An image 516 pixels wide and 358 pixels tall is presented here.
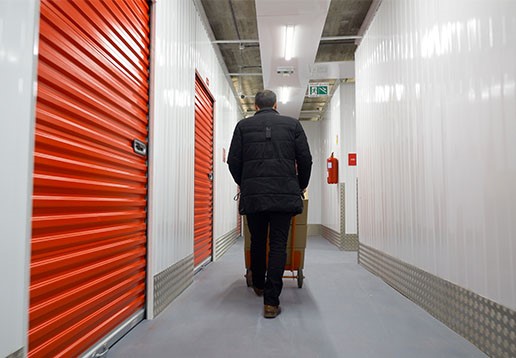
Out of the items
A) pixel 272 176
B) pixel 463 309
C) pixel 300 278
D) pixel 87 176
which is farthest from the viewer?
pixel 300 278

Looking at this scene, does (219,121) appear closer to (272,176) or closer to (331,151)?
(272,176)

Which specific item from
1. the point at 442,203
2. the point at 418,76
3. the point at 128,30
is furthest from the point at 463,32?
the point at 128,30

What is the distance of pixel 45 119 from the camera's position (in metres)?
1.54

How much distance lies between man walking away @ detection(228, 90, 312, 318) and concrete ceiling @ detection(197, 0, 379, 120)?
1.94 metres

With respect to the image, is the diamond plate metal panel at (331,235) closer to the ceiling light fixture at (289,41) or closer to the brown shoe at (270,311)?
the ceiling light fixture at (289,41)

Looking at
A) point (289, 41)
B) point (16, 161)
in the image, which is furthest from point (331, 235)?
point (16, 161)

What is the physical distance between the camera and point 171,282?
317 centimetres

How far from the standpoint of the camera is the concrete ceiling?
4418 millimetres

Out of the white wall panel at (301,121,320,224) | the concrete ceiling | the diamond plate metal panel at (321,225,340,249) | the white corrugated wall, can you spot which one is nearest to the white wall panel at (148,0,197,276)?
the white corrugated wall

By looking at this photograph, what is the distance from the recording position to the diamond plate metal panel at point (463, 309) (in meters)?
1.91

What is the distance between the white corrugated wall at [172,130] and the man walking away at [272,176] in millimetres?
622

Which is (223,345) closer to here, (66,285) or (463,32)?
(66,285)

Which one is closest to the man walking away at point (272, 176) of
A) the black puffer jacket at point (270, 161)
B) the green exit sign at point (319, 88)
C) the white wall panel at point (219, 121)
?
the black puffer jacket at point (270, 161)

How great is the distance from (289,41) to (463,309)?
4089 mm
